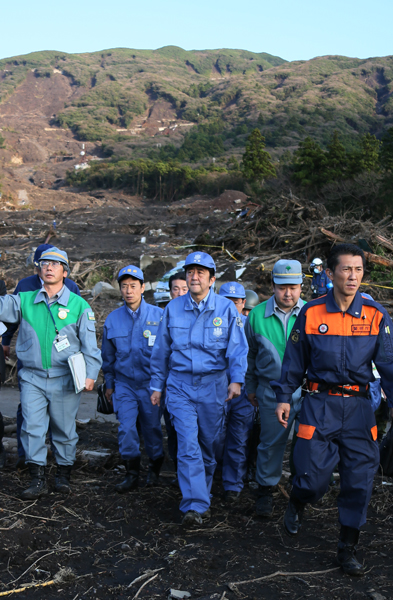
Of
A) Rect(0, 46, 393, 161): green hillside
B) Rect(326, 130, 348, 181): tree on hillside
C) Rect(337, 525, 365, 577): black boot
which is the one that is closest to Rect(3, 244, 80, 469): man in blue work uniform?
Rect(337, 525, 365, 577): black boot

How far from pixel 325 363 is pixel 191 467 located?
4.40 feet

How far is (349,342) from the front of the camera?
344 centimetres

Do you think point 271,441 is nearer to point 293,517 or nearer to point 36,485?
point 293,517

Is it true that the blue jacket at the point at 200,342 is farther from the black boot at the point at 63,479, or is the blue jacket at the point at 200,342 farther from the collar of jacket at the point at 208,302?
the black boot at the point at 63,479

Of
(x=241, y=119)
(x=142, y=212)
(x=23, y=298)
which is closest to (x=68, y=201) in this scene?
(x=142, y=212)

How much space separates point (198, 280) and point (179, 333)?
0.44 m

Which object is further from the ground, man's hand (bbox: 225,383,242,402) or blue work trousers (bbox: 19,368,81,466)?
man's hand (bbox: 225,383,242,402)

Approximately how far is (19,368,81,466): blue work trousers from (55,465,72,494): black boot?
0.18 feet

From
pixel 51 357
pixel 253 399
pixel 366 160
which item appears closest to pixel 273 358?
pixel 253 399

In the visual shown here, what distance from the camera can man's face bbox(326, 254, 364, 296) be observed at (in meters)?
3.46

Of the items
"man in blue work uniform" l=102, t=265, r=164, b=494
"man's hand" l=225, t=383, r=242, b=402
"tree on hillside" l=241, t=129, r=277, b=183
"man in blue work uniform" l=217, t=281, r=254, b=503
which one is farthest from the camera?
"tree on hillside" l=241, t=129, r=277, b=183

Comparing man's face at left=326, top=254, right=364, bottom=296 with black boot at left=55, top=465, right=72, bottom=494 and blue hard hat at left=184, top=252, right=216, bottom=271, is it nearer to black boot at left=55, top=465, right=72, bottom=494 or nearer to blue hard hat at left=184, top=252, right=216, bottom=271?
blue hard hat at left=184, top=252, right=216, bottom=271

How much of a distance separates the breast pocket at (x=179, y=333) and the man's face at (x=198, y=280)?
247 millimetres

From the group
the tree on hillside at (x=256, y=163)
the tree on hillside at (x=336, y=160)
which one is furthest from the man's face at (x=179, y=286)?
the tree on hillside at (x=256, y=163)
